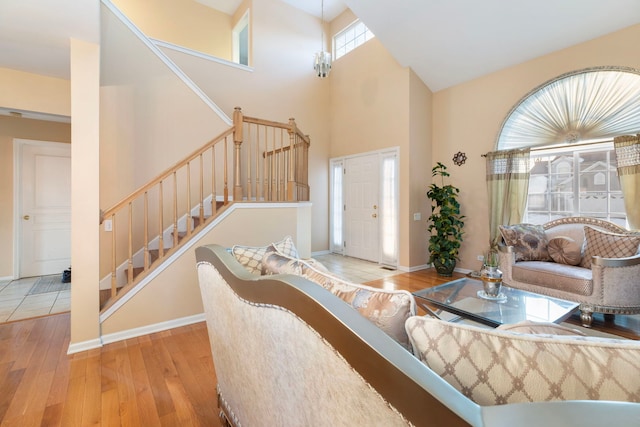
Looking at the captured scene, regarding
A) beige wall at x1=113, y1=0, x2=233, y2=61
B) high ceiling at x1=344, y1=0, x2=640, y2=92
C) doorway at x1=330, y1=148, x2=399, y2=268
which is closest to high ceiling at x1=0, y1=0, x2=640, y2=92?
high ceiling at x1=344, y1=0, x2=640, y2=92

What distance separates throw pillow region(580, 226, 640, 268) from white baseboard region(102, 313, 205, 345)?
3997 millimetres

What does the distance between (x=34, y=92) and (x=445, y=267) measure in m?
5.62

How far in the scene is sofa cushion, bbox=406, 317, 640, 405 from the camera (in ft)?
1.77

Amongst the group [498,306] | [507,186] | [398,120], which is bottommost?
[498,306]

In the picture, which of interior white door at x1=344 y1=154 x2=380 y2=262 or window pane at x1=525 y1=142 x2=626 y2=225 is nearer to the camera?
window pane at x1=525 y1=142 x2=626 y2=225

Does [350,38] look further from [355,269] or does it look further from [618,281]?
[618,281]

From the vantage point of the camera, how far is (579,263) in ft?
9.78

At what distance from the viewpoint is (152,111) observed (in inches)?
142

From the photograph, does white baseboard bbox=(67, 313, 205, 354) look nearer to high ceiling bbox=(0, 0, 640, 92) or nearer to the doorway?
high ceiling bbox=(0, 0, 640, 92)

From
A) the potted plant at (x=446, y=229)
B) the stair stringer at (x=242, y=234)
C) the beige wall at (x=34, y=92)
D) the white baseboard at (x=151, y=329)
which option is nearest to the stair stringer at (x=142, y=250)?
the stair stringer at (x=242, y=234)

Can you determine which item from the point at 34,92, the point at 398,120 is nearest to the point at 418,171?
the point at 398,120

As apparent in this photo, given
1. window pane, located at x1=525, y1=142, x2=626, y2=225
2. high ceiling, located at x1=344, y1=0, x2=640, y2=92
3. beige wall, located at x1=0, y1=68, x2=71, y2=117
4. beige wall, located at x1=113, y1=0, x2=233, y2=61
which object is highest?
beige wall, located at x1=113, y1=0, x2=233, y2=61

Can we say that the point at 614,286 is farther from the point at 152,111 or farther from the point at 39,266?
the point at 39,266

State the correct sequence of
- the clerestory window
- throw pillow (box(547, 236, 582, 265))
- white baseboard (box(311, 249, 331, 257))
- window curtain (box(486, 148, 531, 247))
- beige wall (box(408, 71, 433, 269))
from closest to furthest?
throw pillow (box(547, 236, 582, 265)), window curtain (box(486, 148, 531, 247)), beige wall (box(408, 71, 433, 269)), the clerestory window, white baseboard (box(311, 249, 331, 257))
